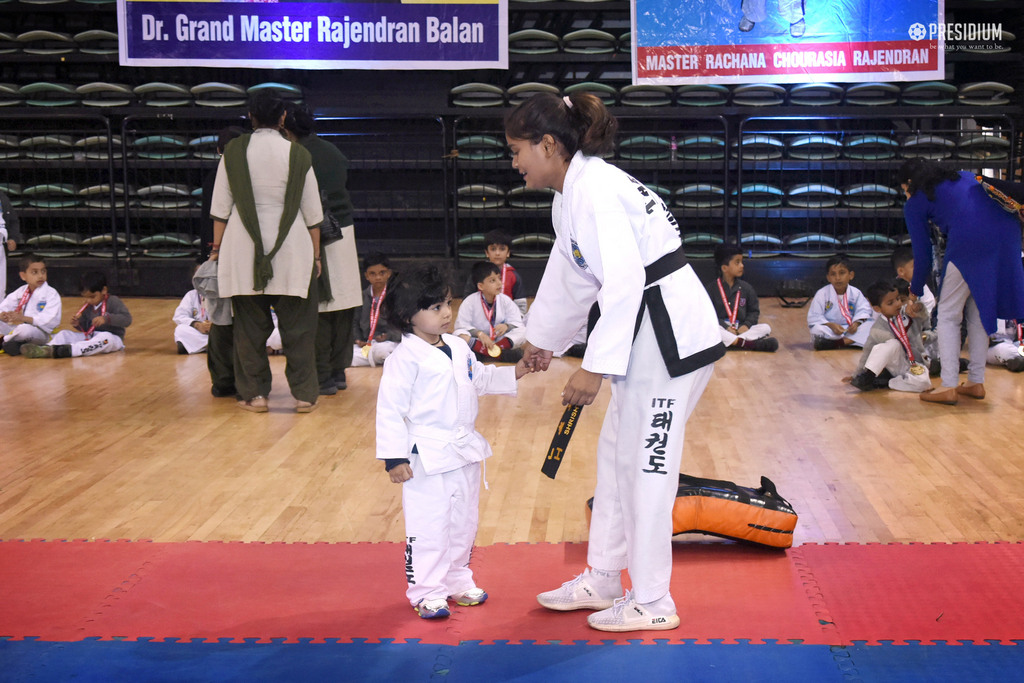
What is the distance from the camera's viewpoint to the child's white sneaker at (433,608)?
272cm

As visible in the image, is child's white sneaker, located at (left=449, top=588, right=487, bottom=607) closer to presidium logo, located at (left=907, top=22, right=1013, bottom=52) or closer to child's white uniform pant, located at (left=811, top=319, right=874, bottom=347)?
child's white uniform pant, located at (left=811, top=319, right=874, bottom=347)

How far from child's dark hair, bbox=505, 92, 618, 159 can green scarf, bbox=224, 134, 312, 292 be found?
9.04ft

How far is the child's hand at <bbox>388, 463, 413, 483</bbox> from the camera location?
2662mm

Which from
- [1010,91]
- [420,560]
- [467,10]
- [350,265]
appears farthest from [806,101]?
[420,560]

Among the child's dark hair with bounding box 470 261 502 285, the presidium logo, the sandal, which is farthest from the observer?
the presidium logo

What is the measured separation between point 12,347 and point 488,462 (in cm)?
427

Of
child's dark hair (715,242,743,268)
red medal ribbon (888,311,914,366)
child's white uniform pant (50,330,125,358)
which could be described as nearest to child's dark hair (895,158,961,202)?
red medal ribbon (888,311,914,366)

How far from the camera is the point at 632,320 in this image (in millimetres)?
2434

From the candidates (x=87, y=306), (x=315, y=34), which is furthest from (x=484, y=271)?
(x=87, y=306)

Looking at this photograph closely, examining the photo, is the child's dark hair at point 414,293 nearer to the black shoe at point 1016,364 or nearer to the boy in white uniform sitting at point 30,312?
the black shoe at point 1016,364

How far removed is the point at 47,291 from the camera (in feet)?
23.6

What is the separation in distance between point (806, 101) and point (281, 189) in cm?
622

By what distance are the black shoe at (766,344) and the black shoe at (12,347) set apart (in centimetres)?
499

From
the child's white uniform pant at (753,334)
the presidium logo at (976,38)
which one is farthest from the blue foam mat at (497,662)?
the presidium logo at (976,38)
